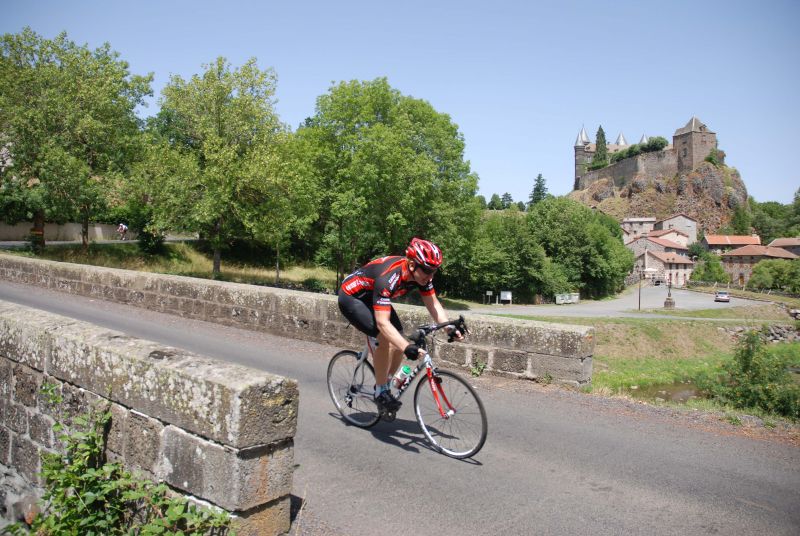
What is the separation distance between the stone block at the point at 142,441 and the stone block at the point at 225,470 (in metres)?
0.08

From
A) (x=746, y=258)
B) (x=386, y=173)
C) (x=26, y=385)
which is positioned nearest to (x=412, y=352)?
(x=26, y=385)

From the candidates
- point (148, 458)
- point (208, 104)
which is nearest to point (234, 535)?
point (148, 458)

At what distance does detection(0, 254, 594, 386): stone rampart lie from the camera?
7192 millimetres

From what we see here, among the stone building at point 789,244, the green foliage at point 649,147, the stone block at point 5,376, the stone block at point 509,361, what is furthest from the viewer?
the green foliage at point 649,147

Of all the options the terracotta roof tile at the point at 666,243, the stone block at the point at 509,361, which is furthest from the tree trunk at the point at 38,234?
the terracotta roof tile at the point at 666,243

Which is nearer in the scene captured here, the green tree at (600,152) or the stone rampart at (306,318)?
the stone rampart at (306,318)

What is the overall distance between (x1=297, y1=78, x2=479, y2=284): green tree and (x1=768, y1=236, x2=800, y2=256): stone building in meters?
113

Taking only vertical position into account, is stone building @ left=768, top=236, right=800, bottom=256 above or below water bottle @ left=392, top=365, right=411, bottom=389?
above

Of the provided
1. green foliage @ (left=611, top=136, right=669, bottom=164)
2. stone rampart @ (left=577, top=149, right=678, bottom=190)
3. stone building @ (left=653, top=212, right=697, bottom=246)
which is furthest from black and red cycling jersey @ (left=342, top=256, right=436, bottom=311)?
green foliage @ (left=611, top=136, right=669, bottom=164)

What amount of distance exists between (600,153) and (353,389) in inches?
7281

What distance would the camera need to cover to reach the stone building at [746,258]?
114000 millimetres

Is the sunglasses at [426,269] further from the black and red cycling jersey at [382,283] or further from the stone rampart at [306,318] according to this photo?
the stone rampart at [306,318]

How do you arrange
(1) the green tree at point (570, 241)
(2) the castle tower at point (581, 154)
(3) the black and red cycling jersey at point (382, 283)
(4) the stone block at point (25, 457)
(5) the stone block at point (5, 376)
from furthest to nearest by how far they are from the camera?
1. (2) the castle tower at point (581, 154)
2. (1) the green tree at point (570, 241)
3. (3) the black and red cycling jersey at point (382, 283)
4. (5) the stone block at point (5, 376)
5. (4) the stone block at point (25, 457)

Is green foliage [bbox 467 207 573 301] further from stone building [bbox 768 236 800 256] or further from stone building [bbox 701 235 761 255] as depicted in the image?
stone building [bbox 768 236 800 256]
